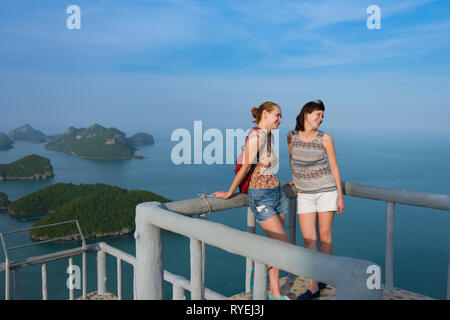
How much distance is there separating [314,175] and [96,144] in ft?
478

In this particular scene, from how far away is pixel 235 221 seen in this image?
229ft

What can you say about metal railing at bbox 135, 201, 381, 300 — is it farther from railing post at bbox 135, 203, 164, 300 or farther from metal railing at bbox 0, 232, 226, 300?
metal railing at bbox 0, 232, 226, 300

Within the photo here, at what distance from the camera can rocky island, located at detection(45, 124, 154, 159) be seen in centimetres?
13775

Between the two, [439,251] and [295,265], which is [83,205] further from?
[295,265]

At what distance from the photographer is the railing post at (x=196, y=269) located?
1.53 metres

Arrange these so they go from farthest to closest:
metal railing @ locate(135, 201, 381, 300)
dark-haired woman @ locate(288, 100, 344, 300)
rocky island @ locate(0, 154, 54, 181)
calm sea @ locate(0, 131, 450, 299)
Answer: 1. rocky island @ locate(0, 154, 54, 181)
2. calm sea @ locate(0, 131, 450, 299)
3. dark-haired woman @ locate(288, 100, 344, 300)
4. metal railing @ locate(135, 201, 381, 300)

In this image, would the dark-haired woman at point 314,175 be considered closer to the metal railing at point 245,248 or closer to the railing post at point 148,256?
the metal railing at point 245,248

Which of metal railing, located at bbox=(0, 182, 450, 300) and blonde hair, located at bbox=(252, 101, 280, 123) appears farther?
blonde hair, located at bbox=(252, 101, 280, 123)

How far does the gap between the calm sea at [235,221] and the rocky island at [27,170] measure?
2356 millimetres

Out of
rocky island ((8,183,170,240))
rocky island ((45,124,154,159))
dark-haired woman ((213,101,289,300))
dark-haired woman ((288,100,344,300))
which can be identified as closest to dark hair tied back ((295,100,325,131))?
dark-haired woman ((288,100,344,300))

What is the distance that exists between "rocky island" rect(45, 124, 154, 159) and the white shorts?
5434 inches

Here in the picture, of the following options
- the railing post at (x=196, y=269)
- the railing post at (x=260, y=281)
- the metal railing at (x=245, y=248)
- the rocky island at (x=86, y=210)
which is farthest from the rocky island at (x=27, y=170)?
the railing post at (x=260, y=281)

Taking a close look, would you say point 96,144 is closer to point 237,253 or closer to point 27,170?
point 27,170
